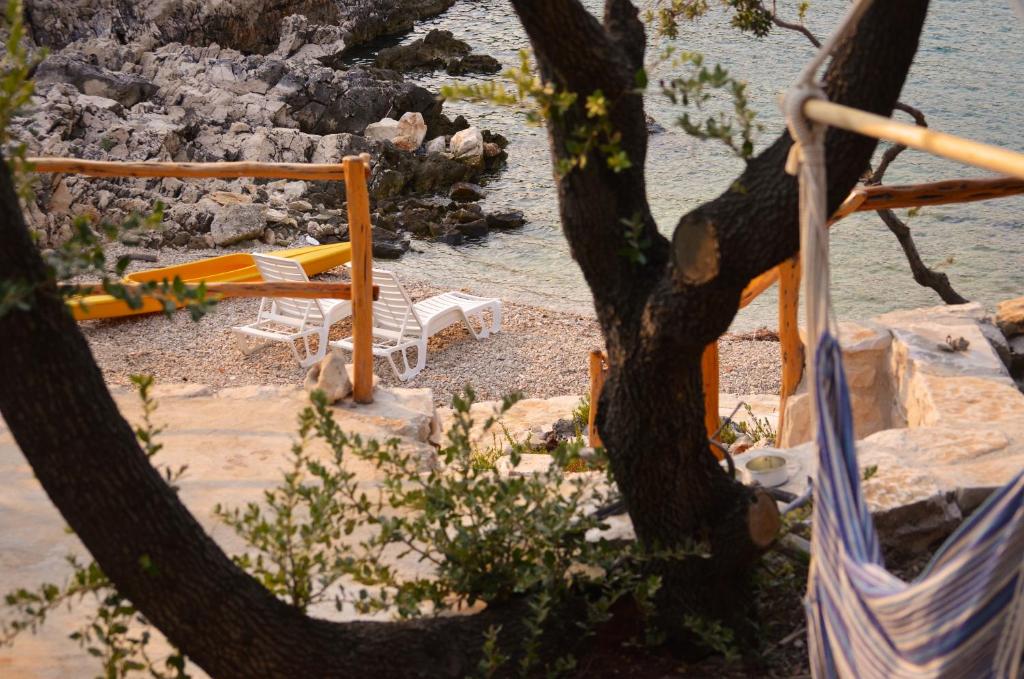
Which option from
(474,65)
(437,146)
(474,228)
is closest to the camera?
(474,228)

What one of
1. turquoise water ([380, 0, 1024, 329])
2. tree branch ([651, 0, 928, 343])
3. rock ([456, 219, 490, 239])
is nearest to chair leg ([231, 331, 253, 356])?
turquoise water ([380, 0, 1024, 329])

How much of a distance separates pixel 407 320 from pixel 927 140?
6.62 m

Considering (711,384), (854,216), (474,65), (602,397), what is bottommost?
(854,216)

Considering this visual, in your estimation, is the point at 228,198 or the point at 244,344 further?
the point at 228,198

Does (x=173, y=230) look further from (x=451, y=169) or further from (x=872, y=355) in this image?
(x=872, y=355)

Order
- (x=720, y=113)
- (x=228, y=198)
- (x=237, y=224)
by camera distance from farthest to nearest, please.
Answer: (x=228, y=198)
(x=237, y=224)
(x=720, y=113)

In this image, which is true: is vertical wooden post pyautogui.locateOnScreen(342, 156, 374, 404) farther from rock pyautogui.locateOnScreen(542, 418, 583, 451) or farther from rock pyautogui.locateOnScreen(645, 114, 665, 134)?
rock pyautogui.locateOnScreen(645, 114, 665, 134)

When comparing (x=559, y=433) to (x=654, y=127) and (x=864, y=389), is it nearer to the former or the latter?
(x=864, y=389)

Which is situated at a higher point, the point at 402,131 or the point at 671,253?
the point at 671,253

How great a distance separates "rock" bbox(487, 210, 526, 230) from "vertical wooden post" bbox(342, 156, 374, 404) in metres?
8.12

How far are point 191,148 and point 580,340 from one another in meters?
6.49

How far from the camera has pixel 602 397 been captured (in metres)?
2.45

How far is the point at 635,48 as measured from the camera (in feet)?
7.68

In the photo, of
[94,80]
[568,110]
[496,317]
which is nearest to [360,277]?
[568,110]
